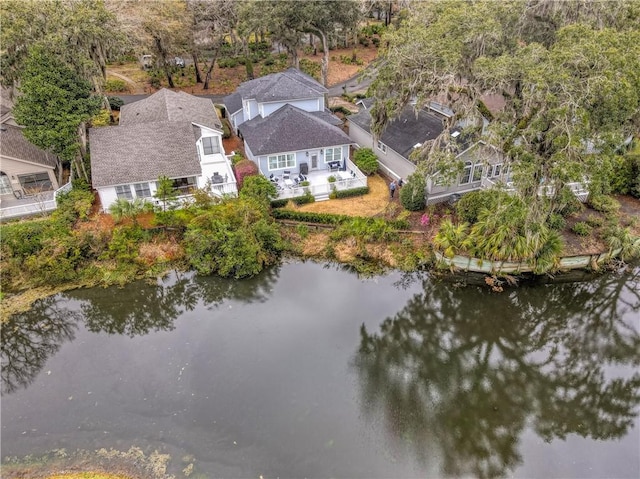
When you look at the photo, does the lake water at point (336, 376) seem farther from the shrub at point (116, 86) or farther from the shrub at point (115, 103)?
the shrub at point (116, 86)

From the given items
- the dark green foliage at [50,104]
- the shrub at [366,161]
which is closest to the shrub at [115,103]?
the dark green foliage at [50,104]

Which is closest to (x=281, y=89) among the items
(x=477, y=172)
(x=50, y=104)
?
(x=50, y=104)

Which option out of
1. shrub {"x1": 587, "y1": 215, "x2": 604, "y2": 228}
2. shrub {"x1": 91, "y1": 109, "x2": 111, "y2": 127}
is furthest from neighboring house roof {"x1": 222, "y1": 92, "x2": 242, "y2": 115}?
shrub {"x1": 587, "y1": 215, "x2": 604, "y2": 228}

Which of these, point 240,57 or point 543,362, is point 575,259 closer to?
point 543,362

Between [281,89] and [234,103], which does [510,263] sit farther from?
[234,103]

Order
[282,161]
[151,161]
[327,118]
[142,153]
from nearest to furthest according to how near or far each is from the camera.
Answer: [151,161] < [142,153] < [282,161] < [327,118]

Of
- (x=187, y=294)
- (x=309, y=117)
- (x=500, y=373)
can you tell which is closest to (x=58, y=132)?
(x=187, y=294)
